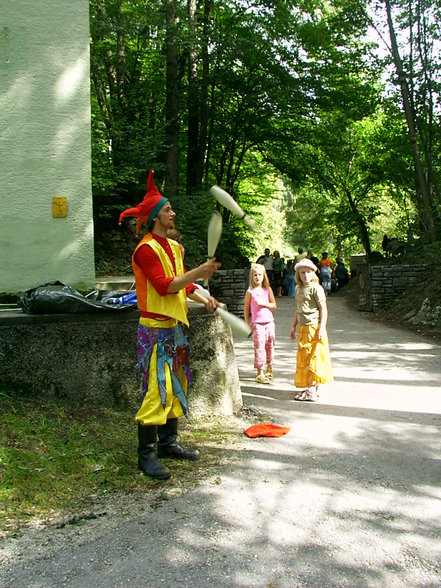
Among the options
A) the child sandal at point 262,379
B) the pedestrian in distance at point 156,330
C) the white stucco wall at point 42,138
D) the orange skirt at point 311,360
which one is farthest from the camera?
the child sandal at point 262,379

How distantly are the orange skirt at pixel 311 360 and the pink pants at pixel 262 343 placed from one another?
93cm

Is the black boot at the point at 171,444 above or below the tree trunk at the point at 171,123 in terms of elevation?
below

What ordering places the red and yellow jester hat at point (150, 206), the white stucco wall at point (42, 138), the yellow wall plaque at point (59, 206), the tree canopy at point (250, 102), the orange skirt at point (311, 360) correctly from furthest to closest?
the tree canopy at point (250, 102) < the yellow wall plaque at point (59, 206) < the white stucco wall at point (42, 138) < the orange skirt at point (311, 360) < the red and yellow jester hat at point (150, 206)

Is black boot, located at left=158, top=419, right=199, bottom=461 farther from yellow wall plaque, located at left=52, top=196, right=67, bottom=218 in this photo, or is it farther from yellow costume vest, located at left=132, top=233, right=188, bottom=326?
yellow wall plaque, located at left=52, top=196, right=67, bottom=218

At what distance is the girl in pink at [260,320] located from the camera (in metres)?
8.17

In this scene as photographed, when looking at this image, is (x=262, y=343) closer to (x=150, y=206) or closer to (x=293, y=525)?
(x=150, y=206)

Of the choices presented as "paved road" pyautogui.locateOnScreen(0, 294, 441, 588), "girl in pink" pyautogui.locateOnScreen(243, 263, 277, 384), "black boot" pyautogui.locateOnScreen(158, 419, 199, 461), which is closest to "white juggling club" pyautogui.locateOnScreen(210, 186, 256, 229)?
"black boot" pyautogui.locateOnScreen(158, 419, 199, 461)

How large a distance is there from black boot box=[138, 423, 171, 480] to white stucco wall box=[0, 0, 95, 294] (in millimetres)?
4423

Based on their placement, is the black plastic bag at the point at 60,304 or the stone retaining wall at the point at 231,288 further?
the stone retaining wall at the point at 231,288

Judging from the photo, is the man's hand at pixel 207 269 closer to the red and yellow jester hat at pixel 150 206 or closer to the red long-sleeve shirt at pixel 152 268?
the red long-sleeve shirt at pixel 152 268

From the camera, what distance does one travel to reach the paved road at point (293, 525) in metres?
3.04

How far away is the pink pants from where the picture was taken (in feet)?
26.8

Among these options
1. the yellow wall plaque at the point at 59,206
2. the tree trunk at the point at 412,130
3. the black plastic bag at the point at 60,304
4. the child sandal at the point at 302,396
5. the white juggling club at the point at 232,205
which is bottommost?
the child sandal at the point at 302,396

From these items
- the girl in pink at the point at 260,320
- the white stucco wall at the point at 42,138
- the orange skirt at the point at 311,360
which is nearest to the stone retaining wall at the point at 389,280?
the girl in pink at the point at 260,320
